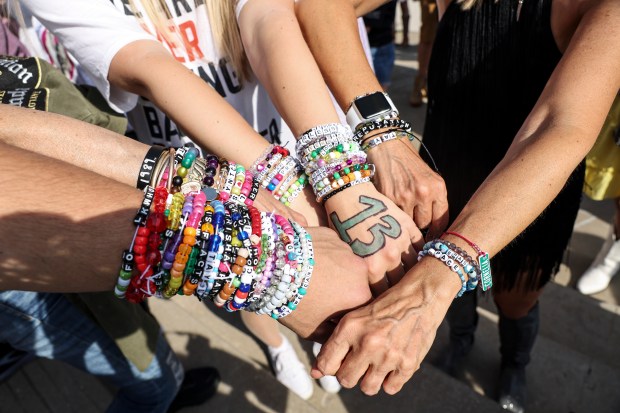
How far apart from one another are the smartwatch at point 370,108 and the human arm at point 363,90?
4 centimetres

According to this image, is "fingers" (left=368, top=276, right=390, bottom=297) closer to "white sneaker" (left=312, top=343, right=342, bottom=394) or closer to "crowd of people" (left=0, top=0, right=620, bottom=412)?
"crowd of people" (left=0, top=0, right=620, bottom=412)

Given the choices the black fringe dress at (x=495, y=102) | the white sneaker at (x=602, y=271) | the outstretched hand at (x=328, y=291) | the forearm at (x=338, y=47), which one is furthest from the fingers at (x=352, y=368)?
the white sneaker at (x=602, y=271)

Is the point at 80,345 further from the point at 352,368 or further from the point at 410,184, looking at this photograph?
the point at 410,184

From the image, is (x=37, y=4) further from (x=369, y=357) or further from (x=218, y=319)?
(x=218, y=319)

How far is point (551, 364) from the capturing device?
2.33 meters

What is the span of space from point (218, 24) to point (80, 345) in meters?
1.30

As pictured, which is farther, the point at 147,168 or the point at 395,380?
the point at 147,168

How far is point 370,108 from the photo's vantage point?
1.25 m

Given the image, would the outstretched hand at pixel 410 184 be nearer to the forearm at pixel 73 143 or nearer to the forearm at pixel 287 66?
the forearm at pixel 287 66

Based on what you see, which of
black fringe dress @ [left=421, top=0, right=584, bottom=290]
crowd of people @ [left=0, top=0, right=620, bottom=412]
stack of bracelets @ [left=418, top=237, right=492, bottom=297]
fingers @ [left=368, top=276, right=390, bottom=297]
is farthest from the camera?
black fringe dress @ [left=421, top=0, right=584, bottom=290]

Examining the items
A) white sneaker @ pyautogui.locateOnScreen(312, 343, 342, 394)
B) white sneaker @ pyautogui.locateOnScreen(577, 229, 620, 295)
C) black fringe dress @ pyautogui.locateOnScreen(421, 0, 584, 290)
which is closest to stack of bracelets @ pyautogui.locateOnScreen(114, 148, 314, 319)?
black fringe dress @ pyautogui.locateOnScreen(421, 0, 584, 290)

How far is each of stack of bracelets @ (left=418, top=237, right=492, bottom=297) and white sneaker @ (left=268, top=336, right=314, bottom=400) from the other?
1.38 metres

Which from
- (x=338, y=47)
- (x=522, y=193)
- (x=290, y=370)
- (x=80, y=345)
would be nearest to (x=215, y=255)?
(x=522, y=193)

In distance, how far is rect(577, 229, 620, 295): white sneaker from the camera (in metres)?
2.81
